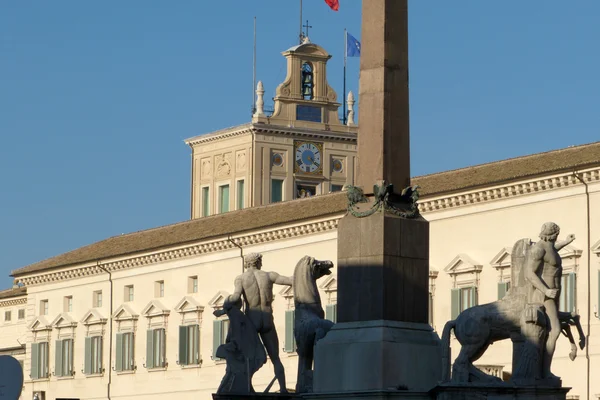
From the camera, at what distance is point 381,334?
24078 mm

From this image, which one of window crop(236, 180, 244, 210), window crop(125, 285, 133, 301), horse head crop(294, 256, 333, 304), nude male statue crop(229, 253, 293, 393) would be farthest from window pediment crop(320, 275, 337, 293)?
window crop(236, 180, 244, 210)

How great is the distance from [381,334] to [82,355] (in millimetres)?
50661

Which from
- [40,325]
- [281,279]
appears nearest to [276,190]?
[40,325]

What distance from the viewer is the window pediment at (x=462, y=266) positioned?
176 ft

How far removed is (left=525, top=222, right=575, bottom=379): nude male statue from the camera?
25294mm

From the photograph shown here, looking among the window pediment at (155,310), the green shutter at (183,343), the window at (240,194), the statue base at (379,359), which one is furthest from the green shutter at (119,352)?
the statue base at (379,359)

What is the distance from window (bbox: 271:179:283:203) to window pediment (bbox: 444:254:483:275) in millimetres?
39679

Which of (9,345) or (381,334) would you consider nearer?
(381,334)

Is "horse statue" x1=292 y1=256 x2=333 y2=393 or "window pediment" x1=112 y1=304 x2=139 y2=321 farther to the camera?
"window pediment" x1=112 y1=304 x2=139 y2=321

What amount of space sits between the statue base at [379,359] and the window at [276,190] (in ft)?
227

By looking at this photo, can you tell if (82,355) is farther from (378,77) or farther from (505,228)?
(378,77)

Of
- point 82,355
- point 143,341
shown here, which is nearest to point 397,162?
point 143,341

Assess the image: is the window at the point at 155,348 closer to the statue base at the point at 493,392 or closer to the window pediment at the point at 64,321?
the window pediment at the point at 64,321

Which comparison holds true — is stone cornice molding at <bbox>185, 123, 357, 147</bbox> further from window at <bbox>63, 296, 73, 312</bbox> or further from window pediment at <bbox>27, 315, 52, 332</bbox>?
window at <bbox>63, 296, 73, 312</bbox>
